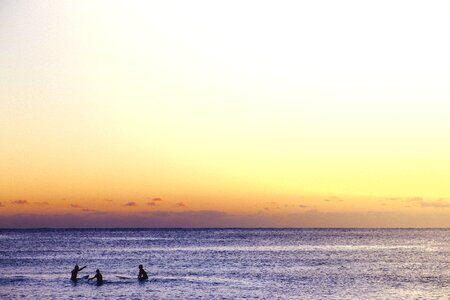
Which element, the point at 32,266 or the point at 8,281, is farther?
the point at 32,266

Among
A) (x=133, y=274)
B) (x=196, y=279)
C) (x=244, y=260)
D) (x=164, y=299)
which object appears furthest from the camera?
(x=244, y=260)

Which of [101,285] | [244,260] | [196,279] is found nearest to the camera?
[101,285]

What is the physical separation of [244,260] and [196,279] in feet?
83.7

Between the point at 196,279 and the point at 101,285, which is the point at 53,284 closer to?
the point at 101,285

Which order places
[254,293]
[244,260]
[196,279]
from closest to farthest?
[254,293]
[196,279]
[244,260]

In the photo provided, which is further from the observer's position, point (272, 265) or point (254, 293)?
point (272, 265)

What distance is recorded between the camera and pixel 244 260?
8112cm

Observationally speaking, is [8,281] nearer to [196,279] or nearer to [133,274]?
[133,274]

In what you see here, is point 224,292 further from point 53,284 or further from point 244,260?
point 244,260

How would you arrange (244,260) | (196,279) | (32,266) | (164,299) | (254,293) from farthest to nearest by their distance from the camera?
(244,260) < (32,266) < (196,279) < (254,293) < (164,299)

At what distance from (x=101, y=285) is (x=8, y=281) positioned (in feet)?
29.4

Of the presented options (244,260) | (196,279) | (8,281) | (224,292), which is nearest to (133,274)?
(196,279)

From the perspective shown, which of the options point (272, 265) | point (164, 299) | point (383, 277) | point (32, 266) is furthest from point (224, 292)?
point (32, 266)

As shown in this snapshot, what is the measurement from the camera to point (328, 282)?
5466 centimetres
